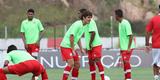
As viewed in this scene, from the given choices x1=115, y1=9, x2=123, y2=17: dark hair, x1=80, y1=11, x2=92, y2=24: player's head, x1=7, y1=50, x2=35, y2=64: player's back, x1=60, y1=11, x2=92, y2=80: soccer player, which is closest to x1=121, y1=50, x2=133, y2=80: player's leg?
x1=115, y1=9, x2=123, y2=17: dark hair

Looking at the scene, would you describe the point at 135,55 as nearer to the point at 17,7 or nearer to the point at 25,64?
the point at 25,64

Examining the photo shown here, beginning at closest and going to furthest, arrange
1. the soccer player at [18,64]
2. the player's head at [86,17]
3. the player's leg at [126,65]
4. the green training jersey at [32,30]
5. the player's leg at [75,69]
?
the soccer player at [18,64] → the player's head at [86,17] → the player's leg at [75,69] → the player's leg at [126,65] → the green training jersey at [32,30]

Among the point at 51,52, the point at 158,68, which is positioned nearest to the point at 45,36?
the point at 51,52

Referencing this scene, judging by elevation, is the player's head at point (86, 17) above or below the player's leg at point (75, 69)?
above

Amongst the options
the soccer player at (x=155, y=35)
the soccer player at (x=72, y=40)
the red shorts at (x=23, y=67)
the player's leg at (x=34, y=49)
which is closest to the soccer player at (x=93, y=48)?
the soccer player at (x=72, y=40)

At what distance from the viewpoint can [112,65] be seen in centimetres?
2711

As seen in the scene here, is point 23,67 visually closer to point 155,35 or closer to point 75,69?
point 75,69

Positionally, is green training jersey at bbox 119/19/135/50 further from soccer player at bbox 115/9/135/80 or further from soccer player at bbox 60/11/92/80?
soccer player at bbox 60/11/92/80

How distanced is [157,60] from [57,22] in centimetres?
3214

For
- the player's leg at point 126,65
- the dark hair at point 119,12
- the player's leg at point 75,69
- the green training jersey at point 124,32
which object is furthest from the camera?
the green training jersey at point 124,32

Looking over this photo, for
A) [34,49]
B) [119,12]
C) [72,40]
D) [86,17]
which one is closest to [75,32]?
[72,40]

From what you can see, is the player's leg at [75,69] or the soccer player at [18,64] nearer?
the soccer player at [18,64]

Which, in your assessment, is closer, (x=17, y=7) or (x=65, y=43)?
(x=65, y=43)

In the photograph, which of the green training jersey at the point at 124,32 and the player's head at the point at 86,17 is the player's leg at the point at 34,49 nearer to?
the green training jersey at the point at 124,32
